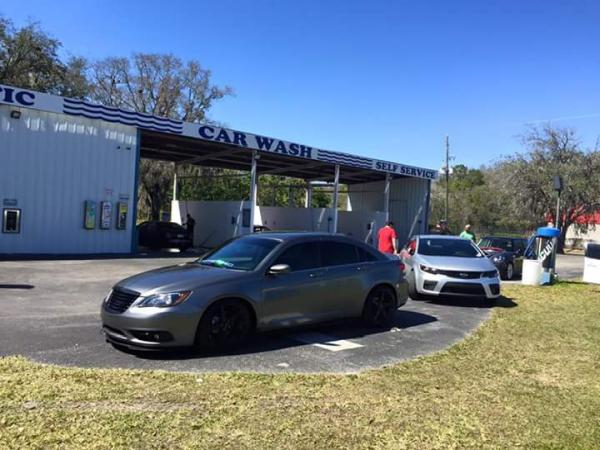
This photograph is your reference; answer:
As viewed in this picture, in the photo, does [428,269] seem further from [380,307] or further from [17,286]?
[17,286]

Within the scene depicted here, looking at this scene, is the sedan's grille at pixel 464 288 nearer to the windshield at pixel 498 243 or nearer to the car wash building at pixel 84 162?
the windshield at pixel 498 243

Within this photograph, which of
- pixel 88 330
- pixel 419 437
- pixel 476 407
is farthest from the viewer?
pixel 88 330

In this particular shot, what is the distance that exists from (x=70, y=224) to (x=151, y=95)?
108 ft

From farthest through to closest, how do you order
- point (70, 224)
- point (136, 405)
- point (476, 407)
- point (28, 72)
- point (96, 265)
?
Answer: point (28, 72)
point (70, 224)
point (96, 265)
point (476, 407)
point (136, 405)

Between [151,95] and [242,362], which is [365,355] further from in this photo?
[151,95]

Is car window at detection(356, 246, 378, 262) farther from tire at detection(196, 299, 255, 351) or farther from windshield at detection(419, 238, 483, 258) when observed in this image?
windshield at detection(419, 238, 483, 258)

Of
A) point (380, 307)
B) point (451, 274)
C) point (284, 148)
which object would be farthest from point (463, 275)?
point (284, 148)

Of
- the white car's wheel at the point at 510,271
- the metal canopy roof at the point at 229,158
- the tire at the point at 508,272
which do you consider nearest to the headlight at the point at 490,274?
the tire at the point at 508,272

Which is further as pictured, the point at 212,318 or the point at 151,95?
the point at 151,95

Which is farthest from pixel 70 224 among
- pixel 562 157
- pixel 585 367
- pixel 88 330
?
pixel 562 157

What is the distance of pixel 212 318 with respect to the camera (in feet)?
21.2

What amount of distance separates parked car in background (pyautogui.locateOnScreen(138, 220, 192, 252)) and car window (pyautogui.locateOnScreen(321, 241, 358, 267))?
16.7 m

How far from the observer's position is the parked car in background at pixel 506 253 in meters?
17.4

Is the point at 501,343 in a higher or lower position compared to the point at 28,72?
lower
